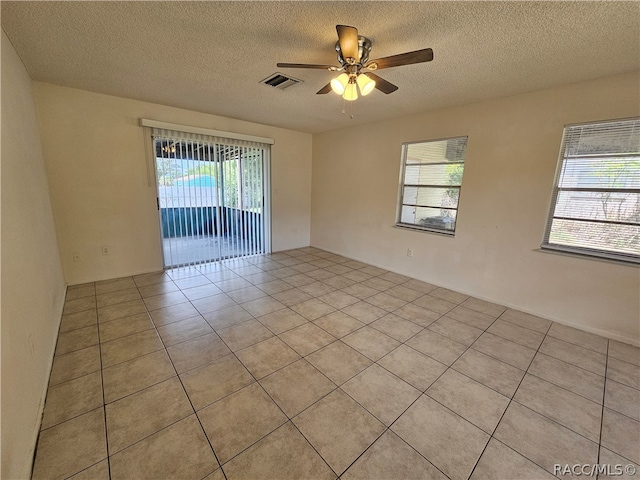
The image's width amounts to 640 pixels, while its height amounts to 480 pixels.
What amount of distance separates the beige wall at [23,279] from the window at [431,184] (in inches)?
159

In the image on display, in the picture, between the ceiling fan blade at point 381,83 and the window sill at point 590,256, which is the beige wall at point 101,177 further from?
the window sill at point 590,256

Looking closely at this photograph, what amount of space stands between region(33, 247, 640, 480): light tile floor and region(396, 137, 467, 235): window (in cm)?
131

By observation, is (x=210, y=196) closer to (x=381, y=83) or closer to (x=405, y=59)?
(x=381, y=83)

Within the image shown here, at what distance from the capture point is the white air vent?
8.46ft

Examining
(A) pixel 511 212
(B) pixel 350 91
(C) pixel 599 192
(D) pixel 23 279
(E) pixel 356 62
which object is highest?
(E) pixel 356 62

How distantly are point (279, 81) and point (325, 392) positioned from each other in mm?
2856

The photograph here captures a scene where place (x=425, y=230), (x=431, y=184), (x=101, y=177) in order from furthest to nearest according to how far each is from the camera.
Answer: (x=425, y=230) < (x=431, y=184) < (x=101, y=177)

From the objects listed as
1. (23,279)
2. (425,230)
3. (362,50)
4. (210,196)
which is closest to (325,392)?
(23,279)

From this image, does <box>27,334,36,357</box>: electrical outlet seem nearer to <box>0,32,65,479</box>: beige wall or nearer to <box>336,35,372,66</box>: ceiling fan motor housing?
<box>0,32,65,479</box>: beige wall

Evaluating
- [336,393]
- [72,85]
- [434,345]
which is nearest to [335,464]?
[336,393]

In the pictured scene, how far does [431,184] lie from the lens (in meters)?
3.74

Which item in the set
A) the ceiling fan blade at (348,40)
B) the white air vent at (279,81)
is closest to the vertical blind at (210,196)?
the white air vent at (279,81)

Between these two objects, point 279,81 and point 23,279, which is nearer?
point 23,279

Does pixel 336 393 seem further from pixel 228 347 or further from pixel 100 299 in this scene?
pixel 100 299
